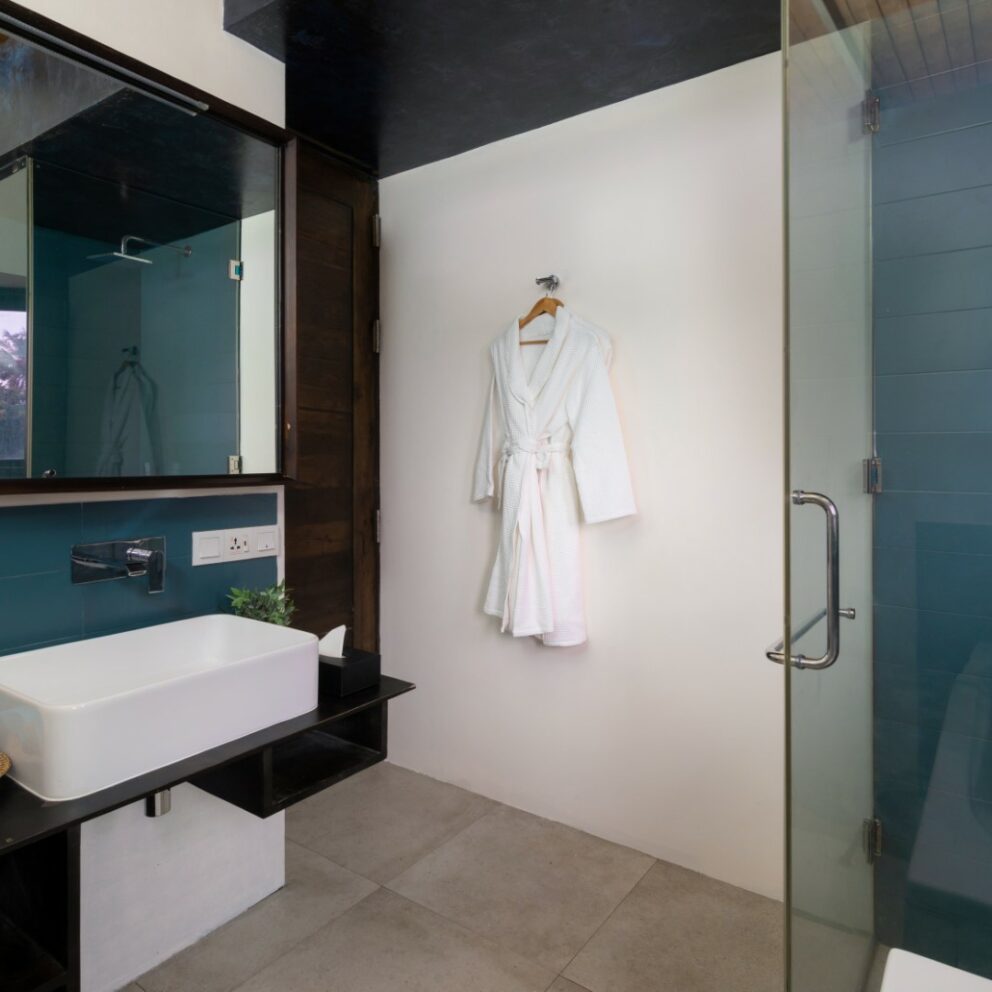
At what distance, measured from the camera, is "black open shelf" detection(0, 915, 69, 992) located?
1.24 meters

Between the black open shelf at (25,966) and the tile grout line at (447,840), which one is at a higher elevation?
the black open shelf at (25,966)

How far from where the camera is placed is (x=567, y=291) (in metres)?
2.48

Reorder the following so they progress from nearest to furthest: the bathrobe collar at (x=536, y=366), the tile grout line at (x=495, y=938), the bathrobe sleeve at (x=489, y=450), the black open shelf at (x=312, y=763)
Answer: the black open shelf at (x=312, y=763), the tile grout line at (x=495, y=938), the bathrobe collar at (x=536, y=366), the bathrobe sleeve at (x=489, y=450)

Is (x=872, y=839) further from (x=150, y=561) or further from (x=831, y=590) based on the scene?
(x=150, y=561)

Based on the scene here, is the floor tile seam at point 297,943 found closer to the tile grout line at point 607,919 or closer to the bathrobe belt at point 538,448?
the tile grout line at point 607,919

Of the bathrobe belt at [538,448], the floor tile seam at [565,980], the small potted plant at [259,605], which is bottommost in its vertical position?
the floor tile seam at [565,980]

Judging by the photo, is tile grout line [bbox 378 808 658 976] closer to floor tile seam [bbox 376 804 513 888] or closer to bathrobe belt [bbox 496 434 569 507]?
floor tile seam [bbox 376 804 513 888]

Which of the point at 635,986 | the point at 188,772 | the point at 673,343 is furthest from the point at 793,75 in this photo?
the point at 635,986

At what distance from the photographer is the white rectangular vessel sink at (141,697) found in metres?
1.29

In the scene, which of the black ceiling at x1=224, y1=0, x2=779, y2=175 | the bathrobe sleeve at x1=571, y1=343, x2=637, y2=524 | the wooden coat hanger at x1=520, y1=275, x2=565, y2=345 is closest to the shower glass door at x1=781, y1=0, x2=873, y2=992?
the black ceiling at x1=224, y1=0, x2=779, y2=175

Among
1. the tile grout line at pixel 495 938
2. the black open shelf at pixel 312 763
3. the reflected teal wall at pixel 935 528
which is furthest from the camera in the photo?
the tile grout line at pixel 495 938

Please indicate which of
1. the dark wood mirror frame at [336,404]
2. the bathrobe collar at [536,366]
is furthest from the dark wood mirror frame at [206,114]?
the bathrobe collar at [536,366]

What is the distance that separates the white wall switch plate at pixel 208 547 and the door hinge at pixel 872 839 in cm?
170

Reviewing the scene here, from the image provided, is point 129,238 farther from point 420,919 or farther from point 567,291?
point 420,919
